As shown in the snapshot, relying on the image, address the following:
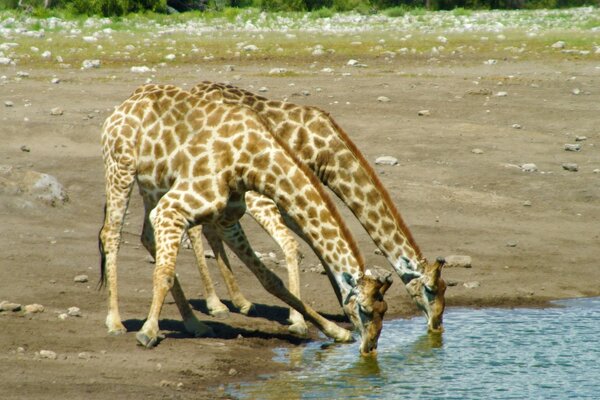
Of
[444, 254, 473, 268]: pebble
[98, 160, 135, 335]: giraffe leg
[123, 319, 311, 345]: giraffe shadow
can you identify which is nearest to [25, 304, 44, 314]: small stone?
[98, 160, 135, 335]: giraffe leg

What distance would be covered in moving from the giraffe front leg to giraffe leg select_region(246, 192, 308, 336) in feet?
4.22

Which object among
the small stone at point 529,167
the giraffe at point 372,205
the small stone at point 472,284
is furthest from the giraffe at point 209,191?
the small stone at point 529,167

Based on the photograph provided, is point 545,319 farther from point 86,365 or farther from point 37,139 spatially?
point 37,139

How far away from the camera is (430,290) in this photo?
9.42m

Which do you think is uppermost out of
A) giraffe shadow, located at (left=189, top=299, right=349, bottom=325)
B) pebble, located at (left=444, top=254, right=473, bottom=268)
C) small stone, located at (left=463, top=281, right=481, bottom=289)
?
pebble, located at (left=444, top=254, right=473, bottom=268)

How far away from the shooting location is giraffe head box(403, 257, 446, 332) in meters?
9.38

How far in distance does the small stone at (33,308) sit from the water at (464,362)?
6.42ft

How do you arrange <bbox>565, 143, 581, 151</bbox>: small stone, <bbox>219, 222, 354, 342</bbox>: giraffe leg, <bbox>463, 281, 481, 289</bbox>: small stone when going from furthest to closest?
<bbox>565, 143, 581, 151</bbox>: small stone < <bbox>463, 281, 481, 289</bbox>: small stone < <bbox>219, 222, 354, 342</bbox>: giraffe leg

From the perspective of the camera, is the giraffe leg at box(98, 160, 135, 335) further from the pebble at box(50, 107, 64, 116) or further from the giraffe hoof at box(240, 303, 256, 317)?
the pebble at box(50, 107, 64, 116)

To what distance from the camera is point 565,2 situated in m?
56.7

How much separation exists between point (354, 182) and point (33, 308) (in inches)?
111

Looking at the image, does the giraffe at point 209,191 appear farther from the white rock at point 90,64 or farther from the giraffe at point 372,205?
the white rock at point 90,64

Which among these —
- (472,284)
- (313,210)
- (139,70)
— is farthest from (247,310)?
(139,70)

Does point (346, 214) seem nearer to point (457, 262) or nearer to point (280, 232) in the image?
point (457, 262)
